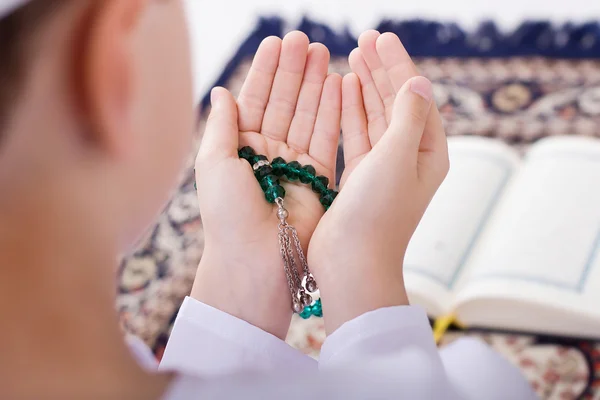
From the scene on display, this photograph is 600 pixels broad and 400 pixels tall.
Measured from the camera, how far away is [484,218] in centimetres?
103

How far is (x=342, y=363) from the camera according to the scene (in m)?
0.50

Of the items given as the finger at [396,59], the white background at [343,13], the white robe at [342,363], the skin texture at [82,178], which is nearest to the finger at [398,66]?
the finger at [396,59]

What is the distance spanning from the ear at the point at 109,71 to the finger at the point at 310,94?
0.36 meters

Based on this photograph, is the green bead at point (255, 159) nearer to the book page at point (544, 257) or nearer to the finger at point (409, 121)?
the finger at point (409, 121)

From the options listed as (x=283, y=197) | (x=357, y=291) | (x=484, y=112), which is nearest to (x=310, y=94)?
(x=283, y=197)

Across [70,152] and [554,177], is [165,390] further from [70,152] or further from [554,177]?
[554,177]

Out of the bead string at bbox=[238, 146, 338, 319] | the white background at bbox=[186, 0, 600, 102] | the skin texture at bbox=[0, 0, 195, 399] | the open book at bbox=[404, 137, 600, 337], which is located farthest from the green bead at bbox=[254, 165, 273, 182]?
the white background at bbox=[186, 0, 600, 102]

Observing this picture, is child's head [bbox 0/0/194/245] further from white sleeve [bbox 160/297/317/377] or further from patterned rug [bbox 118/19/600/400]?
patterned rug [bbox 118/19/600/400]

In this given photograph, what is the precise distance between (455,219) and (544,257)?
142mm

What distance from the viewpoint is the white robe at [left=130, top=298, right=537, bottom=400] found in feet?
1.32

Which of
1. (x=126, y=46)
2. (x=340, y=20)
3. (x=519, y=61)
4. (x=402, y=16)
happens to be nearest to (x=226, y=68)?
(x=340, y=20)

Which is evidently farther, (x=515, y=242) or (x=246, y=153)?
(x=515, y=242)

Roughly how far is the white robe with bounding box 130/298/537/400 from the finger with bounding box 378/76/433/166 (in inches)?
5.8

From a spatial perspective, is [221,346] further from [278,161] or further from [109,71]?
[109,71]
